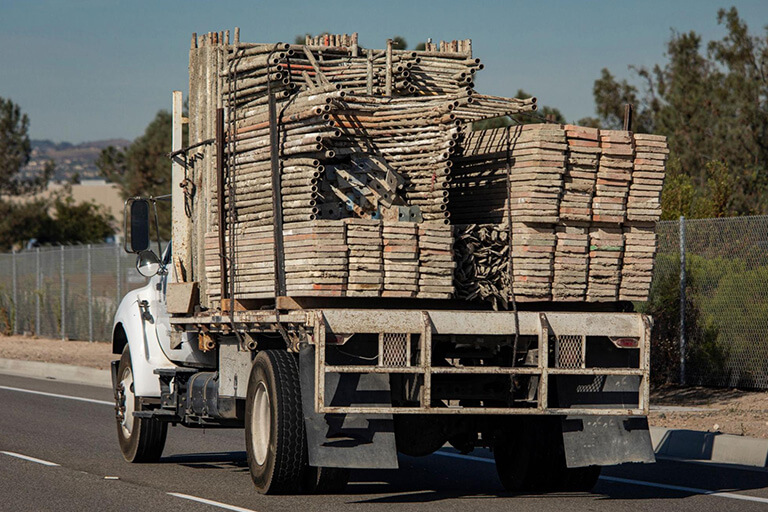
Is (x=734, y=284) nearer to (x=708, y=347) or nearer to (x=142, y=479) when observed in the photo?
(x=708, y=347)

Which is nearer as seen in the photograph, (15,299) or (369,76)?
(369,76)

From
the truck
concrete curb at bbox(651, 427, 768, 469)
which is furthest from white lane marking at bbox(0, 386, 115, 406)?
concrete curb at bbox(651, 427, 768, 469)

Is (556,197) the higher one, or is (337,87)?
(337,87)

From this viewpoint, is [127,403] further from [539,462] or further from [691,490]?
[691,490]

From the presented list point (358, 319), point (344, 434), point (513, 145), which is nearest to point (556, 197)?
point (513, 145)

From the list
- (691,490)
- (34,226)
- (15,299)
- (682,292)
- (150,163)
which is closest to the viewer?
(691,490)

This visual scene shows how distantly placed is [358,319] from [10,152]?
51.6 m

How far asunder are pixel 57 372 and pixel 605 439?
17215mm

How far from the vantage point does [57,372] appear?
952 inches

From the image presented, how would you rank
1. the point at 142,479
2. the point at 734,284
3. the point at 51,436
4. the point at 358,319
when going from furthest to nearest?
the point at 734,284 < the point at 51,436 < the point at 142,479 < the point at 358,319

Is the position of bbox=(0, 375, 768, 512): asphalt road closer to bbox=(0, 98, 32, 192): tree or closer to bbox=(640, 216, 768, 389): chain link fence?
bbox=(640, 216, 768, 389): chain link fence

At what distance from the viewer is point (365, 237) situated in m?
8.54

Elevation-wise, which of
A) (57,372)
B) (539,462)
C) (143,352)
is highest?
(143,352)

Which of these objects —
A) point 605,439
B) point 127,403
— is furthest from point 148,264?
point 605,439
